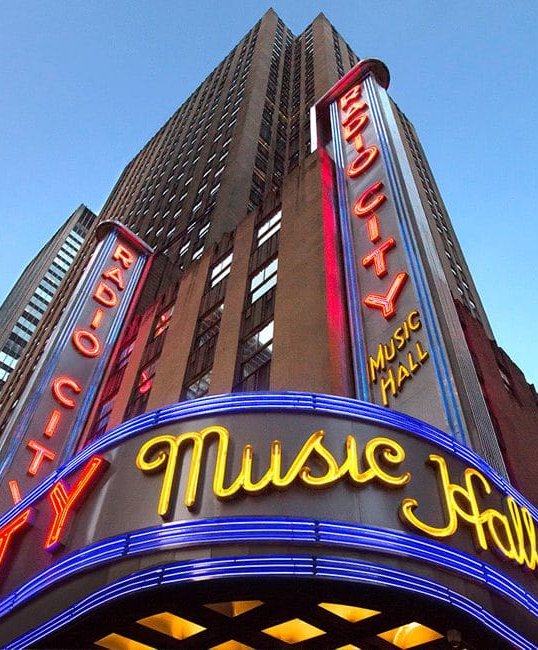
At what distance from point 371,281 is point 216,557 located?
36.9 ft

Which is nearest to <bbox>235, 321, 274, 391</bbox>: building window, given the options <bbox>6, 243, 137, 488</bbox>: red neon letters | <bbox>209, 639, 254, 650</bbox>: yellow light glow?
<bbox>6, 243, 137, 488</bbox>: red neon letters

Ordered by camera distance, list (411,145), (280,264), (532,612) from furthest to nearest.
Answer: (411,145) < (280,264) < (532,612)

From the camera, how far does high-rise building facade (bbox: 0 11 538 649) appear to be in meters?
9.00

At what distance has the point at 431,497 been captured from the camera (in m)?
10.0

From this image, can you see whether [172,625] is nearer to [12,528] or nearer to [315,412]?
[12,528]

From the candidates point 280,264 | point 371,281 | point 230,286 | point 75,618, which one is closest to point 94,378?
point 230,286

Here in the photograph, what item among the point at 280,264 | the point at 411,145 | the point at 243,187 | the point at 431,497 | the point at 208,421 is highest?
the point at 411,145

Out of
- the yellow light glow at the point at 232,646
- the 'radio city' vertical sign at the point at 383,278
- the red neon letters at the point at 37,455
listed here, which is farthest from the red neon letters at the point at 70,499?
the red neon letters at the point at 37,455

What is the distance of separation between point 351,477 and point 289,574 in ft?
6.29

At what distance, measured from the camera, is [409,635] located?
10.3 m

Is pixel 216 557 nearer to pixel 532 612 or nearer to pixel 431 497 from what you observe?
pixel 431 497

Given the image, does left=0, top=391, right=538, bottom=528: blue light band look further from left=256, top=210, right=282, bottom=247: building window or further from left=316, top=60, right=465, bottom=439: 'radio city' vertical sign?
left=256, top=210, right=282, bottom=247: building window

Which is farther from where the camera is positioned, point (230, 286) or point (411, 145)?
point (411, 145)

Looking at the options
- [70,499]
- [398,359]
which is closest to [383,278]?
[398,359]
